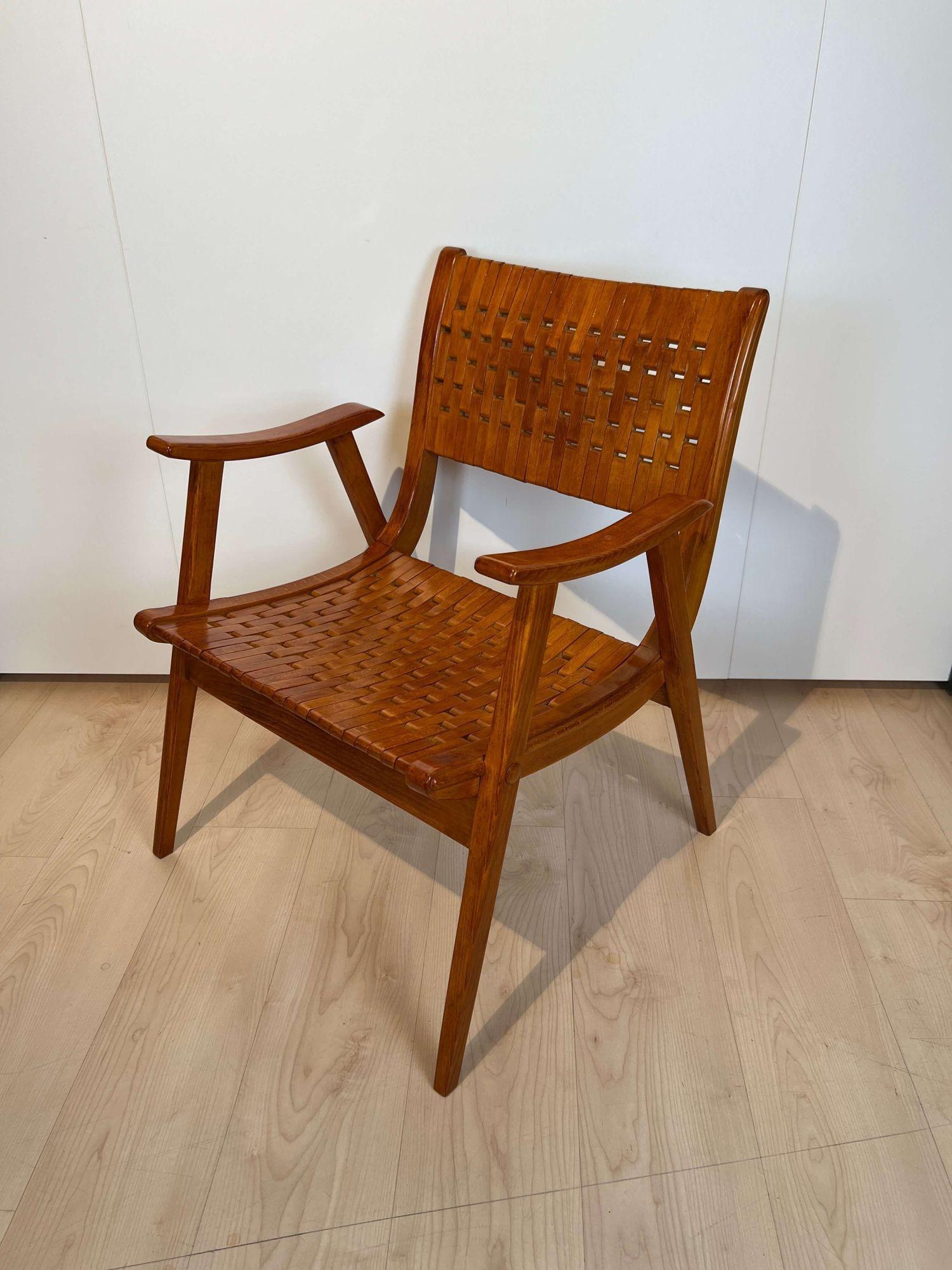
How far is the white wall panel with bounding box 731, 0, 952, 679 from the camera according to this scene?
150 cm

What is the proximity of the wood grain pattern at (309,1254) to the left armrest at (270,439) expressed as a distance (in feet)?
3.08

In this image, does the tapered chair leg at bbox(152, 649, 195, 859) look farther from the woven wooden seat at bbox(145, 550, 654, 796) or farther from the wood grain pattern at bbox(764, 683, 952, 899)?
the wood grain pattern at bbox(764, 683, 952, 899)

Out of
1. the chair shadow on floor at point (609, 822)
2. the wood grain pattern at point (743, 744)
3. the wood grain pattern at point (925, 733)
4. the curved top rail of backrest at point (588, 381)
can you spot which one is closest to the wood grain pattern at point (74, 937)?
the chair shadow on floor at point (609, 822)

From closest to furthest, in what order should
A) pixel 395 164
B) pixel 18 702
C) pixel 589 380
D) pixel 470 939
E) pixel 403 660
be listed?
pixel 470 939
pixel 403 660
pixel 589 380
pixel 395 164
pixel 18 702

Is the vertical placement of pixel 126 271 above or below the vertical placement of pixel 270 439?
above

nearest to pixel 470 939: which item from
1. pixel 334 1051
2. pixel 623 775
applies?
pixel 334 1051

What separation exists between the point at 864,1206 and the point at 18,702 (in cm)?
170

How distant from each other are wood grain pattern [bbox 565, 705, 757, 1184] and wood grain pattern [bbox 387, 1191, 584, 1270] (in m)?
0.06

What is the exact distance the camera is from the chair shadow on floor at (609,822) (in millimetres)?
1318

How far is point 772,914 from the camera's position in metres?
1.45

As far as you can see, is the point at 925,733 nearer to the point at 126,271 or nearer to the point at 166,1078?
the point at 166,1078

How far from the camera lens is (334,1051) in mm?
1230

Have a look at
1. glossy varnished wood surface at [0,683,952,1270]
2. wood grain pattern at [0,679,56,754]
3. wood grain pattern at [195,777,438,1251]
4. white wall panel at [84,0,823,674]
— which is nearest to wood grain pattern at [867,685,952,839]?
glossy varnished wood surface at [0,683,952,1270]

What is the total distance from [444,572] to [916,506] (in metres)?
0.90
